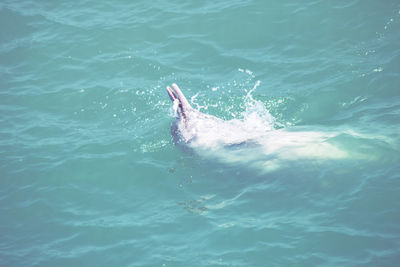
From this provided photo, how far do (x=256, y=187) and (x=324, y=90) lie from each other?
400cm

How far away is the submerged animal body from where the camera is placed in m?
11.0

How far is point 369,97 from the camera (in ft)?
40.2

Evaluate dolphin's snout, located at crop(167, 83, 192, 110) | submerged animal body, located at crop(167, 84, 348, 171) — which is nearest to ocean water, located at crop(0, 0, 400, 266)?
submerged animal body, located at crop(167, 84, 348, 171)

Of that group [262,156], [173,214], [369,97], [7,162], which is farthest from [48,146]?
[369,97]

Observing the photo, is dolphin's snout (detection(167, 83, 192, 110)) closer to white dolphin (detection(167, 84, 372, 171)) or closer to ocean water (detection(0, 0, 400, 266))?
white dolphin (detection(167, 84, 372, 171))

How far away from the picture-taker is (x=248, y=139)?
11.7 meters

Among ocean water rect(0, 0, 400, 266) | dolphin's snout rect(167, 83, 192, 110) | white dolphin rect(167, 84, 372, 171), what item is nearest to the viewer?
ocean water rect(0, 0, 400, 266)

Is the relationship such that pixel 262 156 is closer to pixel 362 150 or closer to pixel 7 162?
pixel 362 150

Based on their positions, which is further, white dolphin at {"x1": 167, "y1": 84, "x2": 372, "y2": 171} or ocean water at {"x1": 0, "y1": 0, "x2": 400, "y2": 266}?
white dolphin at {"x1": 167, "y1": 84, "x2": 372, "y2": 171}

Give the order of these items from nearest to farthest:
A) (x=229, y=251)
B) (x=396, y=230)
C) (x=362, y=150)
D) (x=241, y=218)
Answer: (x=396, y=230) → (x=229, y=251) → (x=241, y=218) → (x=362, y=150)

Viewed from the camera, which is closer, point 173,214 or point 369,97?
point 173,214

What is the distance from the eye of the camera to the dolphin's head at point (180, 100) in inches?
452

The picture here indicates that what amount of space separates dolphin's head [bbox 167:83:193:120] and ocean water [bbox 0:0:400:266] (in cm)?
88

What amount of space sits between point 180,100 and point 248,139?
2.01 m
